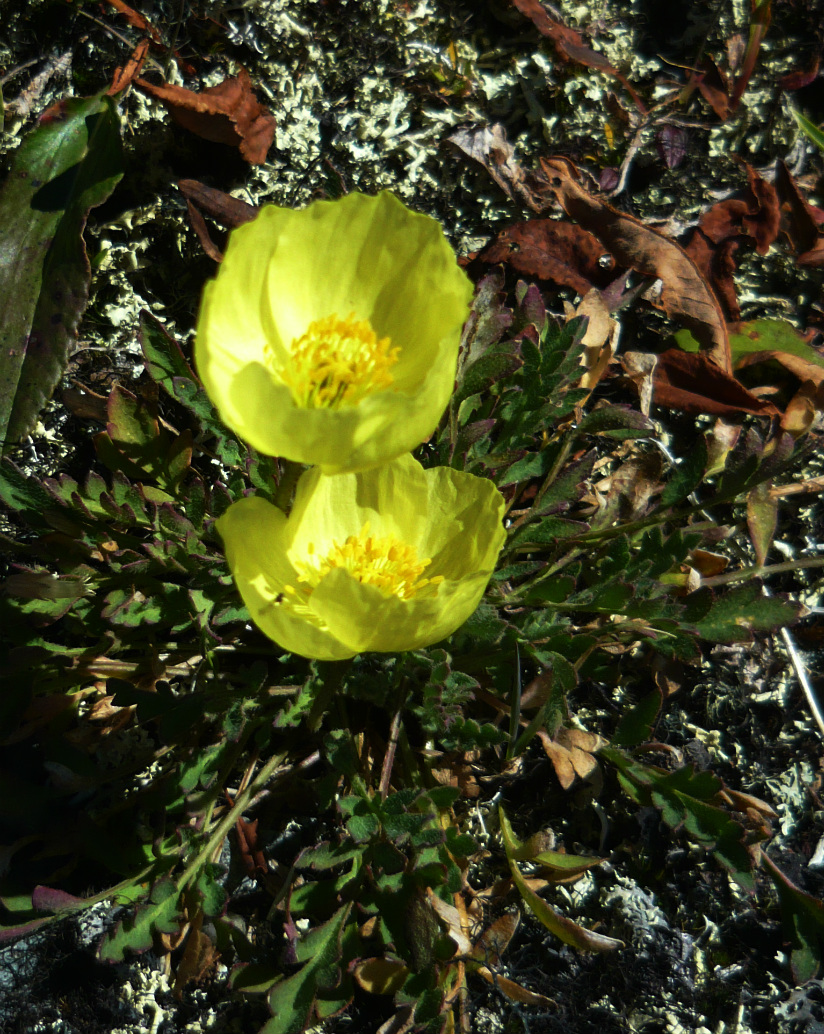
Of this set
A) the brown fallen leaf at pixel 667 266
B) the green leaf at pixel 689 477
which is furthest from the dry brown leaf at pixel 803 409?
the green leaf at pixel 689 477

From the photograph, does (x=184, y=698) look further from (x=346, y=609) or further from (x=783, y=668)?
(x=783, y=668)

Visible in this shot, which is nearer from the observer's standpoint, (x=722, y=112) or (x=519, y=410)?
(x=519, y=410)

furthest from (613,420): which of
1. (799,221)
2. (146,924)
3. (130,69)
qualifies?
(130,69)

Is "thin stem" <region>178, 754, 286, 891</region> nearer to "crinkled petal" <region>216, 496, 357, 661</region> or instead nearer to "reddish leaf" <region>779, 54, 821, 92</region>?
"crinkled petal" <region>216, 496, 357, 661</region>

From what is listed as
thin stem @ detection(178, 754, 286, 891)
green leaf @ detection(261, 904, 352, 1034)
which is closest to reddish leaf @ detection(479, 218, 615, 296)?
thin stem @ detection(178, 754, 286, 891)

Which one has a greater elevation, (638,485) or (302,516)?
(302,516)

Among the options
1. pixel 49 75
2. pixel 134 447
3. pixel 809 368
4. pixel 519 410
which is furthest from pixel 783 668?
pixel 49 75
